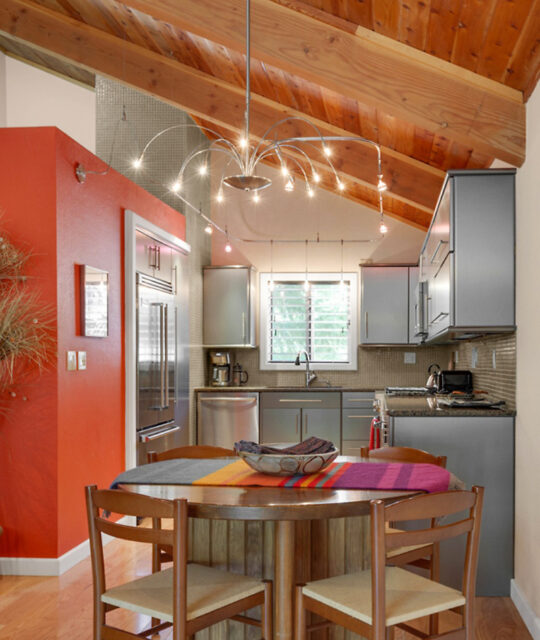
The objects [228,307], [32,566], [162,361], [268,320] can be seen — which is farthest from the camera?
[268,320]

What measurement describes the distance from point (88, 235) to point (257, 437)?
10.7 feet

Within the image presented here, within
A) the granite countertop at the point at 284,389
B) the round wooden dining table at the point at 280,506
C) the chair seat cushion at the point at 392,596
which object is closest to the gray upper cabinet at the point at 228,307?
the granite countertop at the point at 284,389

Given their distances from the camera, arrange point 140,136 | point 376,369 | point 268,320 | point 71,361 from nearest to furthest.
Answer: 1. point 71,361
2. point 140,136
3. point 376,369
4. point 268,320

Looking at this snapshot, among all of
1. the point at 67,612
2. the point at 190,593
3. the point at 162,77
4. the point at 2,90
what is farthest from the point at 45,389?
the point at 2,90

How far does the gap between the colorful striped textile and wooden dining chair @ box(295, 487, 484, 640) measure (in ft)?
0.76

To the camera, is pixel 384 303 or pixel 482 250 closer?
pixel 482 250

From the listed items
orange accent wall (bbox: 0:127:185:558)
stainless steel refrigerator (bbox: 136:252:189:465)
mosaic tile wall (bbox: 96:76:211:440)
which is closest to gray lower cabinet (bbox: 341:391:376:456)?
stainless steel refrigerator (bbox: 136:252:189:465)

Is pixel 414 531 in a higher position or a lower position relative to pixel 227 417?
higher

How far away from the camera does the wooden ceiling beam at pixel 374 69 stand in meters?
3.41

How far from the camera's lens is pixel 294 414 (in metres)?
6.93

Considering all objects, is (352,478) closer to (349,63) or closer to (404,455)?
(404,455)

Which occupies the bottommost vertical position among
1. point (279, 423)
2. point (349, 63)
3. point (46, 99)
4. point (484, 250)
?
point (279, 423)

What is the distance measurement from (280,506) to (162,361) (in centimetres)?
383

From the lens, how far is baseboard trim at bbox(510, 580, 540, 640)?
9.93 ft
